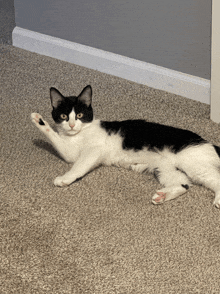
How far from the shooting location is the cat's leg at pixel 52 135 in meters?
1.68

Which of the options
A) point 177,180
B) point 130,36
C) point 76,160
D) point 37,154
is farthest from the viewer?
point 130,36

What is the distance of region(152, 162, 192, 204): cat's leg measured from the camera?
4.88 feet

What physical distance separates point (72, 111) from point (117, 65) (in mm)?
1140

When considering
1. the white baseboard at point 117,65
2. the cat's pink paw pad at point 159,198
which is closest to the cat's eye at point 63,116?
the cat's pink paw pad at point 159,198

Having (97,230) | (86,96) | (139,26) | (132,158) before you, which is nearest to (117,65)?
(139,26)

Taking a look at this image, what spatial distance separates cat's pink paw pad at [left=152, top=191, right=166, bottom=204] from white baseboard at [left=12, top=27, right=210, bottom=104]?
997mm

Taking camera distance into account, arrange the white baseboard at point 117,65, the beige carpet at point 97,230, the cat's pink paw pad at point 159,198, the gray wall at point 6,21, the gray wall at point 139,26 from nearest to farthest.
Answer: the beige carpet at point 97,230 → the cat's pink paw pad at point 159,198 → the gray wall at point 139,26 → the white baseboard at point 117,65 → the gray wall at point 6,21

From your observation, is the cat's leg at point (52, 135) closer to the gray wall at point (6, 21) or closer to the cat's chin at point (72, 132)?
the cat's chin at point (72, 132)

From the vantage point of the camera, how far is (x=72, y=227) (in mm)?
1396

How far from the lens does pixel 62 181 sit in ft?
5.13

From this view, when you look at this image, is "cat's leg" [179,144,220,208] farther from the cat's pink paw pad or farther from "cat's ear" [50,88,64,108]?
"cat's ear" [50,88,64,108]

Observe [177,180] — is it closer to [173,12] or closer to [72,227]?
[72,227]

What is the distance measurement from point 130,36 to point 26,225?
1.59m

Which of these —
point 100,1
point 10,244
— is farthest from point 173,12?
point 10,244
